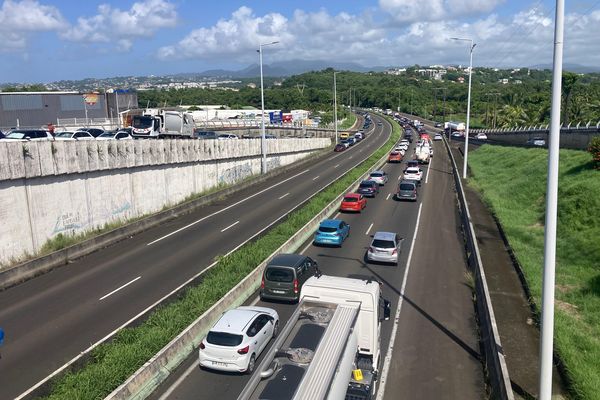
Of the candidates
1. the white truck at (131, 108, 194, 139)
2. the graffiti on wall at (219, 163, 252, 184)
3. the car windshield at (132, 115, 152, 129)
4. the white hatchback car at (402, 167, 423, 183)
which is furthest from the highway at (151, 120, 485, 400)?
the car windshield at (132, 115, 152, 129)

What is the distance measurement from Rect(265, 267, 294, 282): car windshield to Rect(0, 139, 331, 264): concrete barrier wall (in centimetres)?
1253

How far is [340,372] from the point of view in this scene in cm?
928

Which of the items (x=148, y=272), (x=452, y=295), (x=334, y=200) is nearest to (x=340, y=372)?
(x=452, y=295)

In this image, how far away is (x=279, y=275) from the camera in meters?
18.8

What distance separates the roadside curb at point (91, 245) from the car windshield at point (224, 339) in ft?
38.5

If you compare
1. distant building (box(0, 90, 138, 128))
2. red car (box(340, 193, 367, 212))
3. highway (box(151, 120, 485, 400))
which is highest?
distant building (box(0, 90, 138, 128))

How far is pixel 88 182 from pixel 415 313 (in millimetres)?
19432

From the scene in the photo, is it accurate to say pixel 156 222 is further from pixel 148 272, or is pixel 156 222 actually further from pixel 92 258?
pixel 148 272

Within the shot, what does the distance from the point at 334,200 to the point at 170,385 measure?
24056mm

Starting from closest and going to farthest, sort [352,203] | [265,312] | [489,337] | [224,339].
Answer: [224,339] < [489,337] < [265,312] < [352,203]

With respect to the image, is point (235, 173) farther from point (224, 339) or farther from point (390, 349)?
point (224, 339)

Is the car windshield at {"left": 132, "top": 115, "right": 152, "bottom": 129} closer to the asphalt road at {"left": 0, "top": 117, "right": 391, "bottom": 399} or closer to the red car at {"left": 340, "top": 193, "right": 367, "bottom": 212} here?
the asphalt road at {"left": 0, "top": 117, "right": 391, "bottom": 399}

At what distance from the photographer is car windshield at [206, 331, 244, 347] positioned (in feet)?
44.9

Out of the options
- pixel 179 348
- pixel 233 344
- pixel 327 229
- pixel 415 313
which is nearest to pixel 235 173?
pixel 327 229
